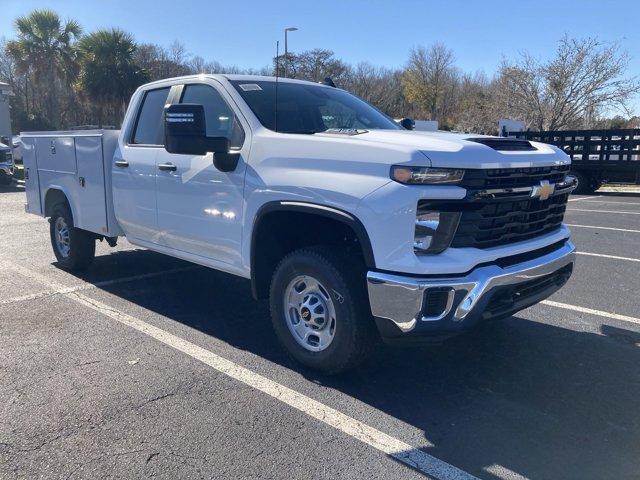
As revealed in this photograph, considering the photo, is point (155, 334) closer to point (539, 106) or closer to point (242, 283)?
point (242, 283)

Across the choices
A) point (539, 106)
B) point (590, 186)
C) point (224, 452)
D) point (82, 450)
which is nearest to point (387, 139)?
point (224, 452)

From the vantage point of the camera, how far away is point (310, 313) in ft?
12.8

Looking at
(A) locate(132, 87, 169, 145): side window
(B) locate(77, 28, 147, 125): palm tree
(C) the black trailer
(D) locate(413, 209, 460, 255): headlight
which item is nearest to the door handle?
(A) locate(132, 87, 169, 145): side window

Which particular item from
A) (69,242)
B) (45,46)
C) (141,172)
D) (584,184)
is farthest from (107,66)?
(141,172)

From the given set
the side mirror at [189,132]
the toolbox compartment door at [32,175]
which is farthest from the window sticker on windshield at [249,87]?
the toolbox compartment door at [32,175]

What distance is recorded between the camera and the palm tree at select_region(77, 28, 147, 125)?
2750cm

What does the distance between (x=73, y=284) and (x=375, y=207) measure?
4.30m

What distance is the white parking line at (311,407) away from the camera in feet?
9.61

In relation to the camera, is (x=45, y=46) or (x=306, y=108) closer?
(x=306, y=108)

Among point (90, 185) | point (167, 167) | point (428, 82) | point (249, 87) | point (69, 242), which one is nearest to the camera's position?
point (249, 87)

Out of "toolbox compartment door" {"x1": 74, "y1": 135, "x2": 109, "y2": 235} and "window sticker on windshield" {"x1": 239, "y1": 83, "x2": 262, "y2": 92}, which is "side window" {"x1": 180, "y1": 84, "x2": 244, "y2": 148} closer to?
"window sticker on windshield" {"x1": 239, "y1": 83, "x2": 262, "y2": 92}

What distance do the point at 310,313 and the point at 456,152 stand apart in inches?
57.0

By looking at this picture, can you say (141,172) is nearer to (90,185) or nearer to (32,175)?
(90,185)

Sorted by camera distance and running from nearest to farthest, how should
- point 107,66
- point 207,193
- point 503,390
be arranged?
point 503,390, point 207,193, point 107,66
